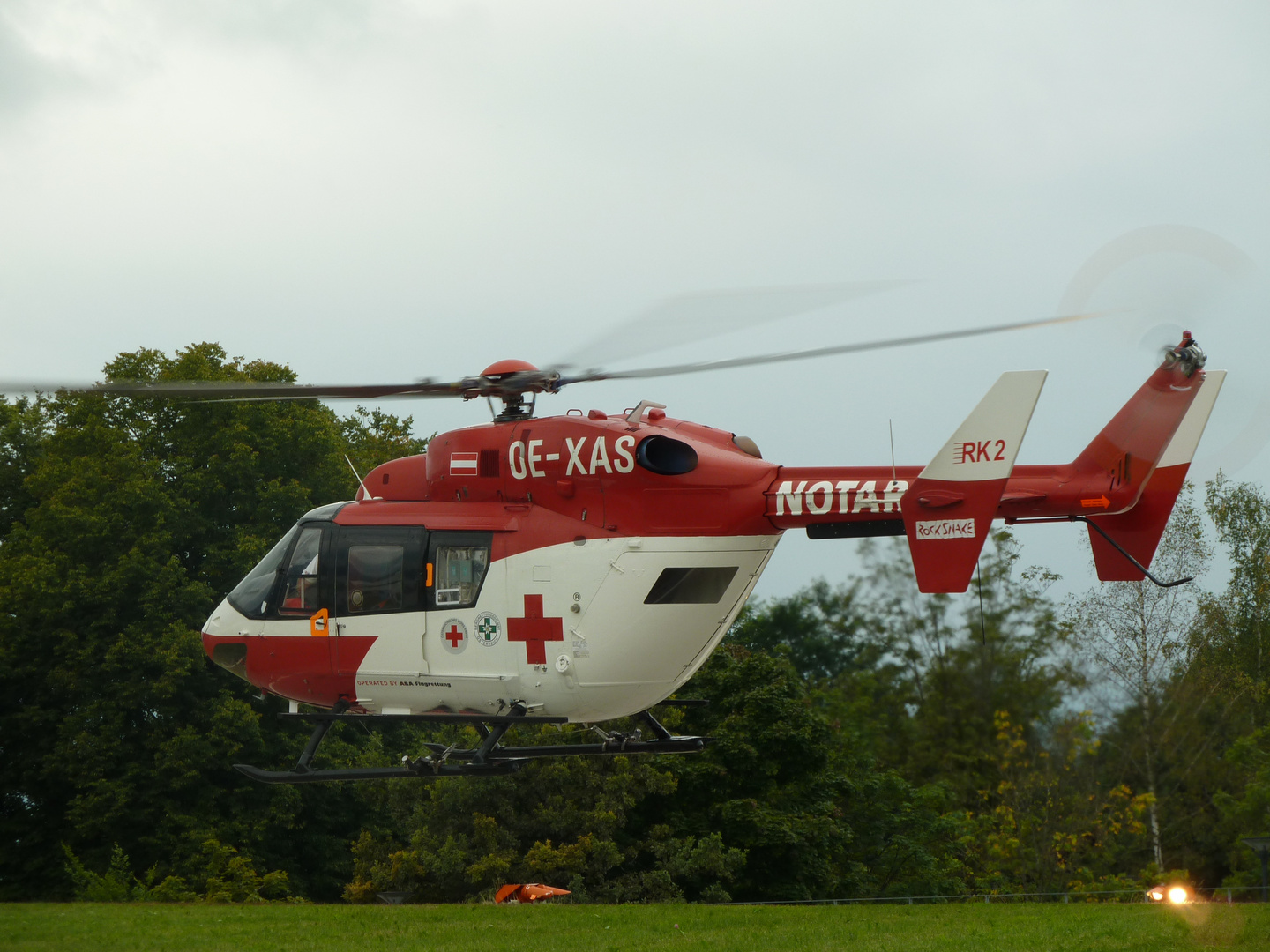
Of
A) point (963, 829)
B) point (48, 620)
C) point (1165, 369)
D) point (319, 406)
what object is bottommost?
point (963, 829)

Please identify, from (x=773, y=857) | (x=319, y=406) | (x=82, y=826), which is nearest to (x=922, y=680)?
(x=773, y=857)

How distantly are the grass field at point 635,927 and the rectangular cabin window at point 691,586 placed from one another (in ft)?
14.3

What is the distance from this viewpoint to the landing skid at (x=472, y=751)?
12.8 m

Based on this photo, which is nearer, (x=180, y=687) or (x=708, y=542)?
(x=708, y=542)

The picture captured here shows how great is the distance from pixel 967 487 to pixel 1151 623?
2303cm

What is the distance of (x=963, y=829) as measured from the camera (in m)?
32.8

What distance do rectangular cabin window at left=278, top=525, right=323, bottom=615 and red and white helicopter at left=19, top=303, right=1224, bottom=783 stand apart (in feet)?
0.08

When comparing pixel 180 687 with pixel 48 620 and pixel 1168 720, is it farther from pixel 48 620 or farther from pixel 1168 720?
pixel 1168 720

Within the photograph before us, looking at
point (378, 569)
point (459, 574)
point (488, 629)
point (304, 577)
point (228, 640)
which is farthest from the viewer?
point (228, 640)

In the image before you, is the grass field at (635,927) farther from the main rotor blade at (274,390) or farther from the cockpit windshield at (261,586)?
the main rotor blade at (274,390)

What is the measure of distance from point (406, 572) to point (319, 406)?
22.6 meters

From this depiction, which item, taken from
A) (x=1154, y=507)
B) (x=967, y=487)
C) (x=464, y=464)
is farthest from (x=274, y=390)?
(x=1154, y=507)

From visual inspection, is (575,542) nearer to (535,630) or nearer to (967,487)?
(535,630)

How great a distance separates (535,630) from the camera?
12.6 metres
